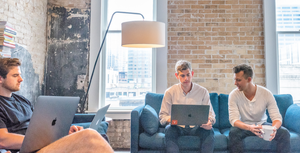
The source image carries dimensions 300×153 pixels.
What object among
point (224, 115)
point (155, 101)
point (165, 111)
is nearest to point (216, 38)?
point (224, 115)

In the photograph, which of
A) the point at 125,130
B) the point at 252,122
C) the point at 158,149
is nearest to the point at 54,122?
the point at 158,149

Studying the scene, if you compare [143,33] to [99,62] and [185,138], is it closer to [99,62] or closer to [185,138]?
[185,138]

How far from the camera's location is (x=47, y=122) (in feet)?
4.09

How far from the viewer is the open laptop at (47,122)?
3.87 ft

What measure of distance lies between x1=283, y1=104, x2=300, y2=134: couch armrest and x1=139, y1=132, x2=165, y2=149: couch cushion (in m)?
1.53

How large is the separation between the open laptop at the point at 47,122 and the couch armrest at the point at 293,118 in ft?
8.20

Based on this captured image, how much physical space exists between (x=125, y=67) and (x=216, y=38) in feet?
5.13

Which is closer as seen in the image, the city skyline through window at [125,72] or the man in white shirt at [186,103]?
the man in white shirt at [186,103]

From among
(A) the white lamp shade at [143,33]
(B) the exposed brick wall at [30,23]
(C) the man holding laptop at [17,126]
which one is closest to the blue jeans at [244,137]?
(A) the white lamp shade at [143,33]

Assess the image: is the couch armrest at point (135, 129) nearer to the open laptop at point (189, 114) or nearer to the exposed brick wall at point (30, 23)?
the open laptop at point (189, 114)

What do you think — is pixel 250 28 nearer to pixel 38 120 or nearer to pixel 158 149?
pixel 158 149

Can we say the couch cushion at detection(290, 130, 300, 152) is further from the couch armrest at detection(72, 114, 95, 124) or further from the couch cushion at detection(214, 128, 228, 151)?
the couch armrest at detection(72, 114, 95, 124)

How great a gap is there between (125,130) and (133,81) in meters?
0.81

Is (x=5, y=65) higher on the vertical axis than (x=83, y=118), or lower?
higher
